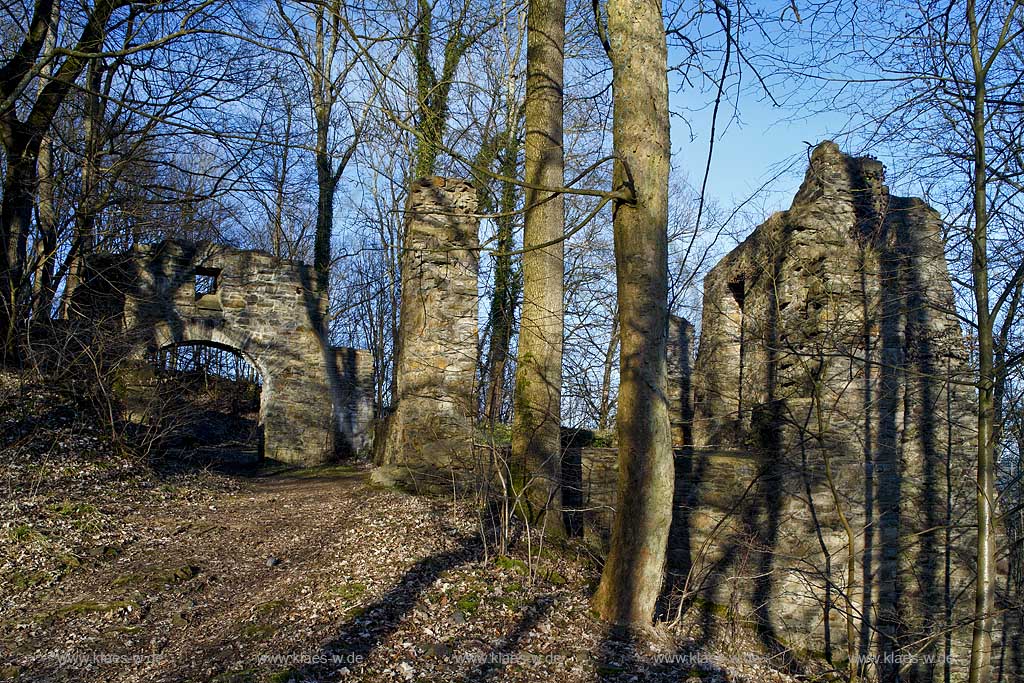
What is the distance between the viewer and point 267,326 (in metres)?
13.9

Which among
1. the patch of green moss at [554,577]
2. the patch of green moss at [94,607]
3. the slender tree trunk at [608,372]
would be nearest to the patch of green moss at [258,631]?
the patch of green moss at [94,607]

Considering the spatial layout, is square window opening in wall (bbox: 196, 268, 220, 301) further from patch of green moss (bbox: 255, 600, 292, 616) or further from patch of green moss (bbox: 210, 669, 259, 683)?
patch of green moss (bbox: 210, 669, 259, 683)

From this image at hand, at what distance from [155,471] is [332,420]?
578cm

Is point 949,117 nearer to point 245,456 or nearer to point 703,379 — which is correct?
point 703,379

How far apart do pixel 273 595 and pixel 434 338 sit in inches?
154

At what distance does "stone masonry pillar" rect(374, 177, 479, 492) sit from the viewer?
27.1ft

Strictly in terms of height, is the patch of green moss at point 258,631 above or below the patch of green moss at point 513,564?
below

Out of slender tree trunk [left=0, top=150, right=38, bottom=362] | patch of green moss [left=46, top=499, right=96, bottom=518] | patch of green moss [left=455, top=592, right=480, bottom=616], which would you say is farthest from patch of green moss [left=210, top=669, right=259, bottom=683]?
slender tree trunk [left=0, top=150, right=38, bottom=362]

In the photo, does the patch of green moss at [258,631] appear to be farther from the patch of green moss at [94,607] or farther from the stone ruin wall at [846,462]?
the stone ruin wall at [846,462]

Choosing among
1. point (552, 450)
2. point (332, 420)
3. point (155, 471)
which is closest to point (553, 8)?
point (552, 450)

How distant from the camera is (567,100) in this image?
12.2m

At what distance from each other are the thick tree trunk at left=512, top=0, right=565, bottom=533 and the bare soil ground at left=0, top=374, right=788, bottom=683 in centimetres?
89

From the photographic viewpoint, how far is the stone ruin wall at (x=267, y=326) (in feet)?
43.4

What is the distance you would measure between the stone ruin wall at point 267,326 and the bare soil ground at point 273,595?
5.84 m
